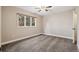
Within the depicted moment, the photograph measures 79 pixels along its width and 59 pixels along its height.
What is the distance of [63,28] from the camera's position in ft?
22.5

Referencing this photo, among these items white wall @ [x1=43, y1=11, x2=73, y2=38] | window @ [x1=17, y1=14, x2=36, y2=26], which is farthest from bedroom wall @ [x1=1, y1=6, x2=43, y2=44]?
white wall @ [x1=43, y1=11, x2=73, y2=38]

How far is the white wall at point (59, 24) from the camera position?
6.26 meters

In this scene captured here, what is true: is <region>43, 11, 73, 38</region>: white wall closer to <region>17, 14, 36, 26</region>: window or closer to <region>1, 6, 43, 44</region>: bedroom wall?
<region>17, 14, 36, 26</region>: window

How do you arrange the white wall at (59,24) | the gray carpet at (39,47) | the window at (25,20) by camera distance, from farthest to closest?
1. the white wall at (59,24)
2. the window at (25,20)
3. the gray carpet at (39,47)

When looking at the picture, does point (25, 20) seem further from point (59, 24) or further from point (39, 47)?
point (39, 47)

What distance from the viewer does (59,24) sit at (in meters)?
7.33

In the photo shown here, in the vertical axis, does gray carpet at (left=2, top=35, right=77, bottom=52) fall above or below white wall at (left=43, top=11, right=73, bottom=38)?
below

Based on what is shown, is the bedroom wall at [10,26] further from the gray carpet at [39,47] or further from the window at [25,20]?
the gray carpet at [39,47]

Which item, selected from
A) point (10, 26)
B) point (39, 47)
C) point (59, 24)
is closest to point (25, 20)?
point (10, 26)

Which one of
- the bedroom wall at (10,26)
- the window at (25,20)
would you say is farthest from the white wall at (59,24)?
the bedroom wall at (10,26)

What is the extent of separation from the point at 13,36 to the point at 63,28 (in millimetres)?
3988

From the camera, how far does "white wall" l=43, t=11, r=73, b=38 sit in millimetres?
6262

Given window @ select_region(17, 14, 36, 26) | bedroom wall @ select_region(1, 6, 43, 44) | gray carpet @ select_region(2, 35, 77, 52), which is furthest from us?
window @ select_region(17, 14, 36, 26)
